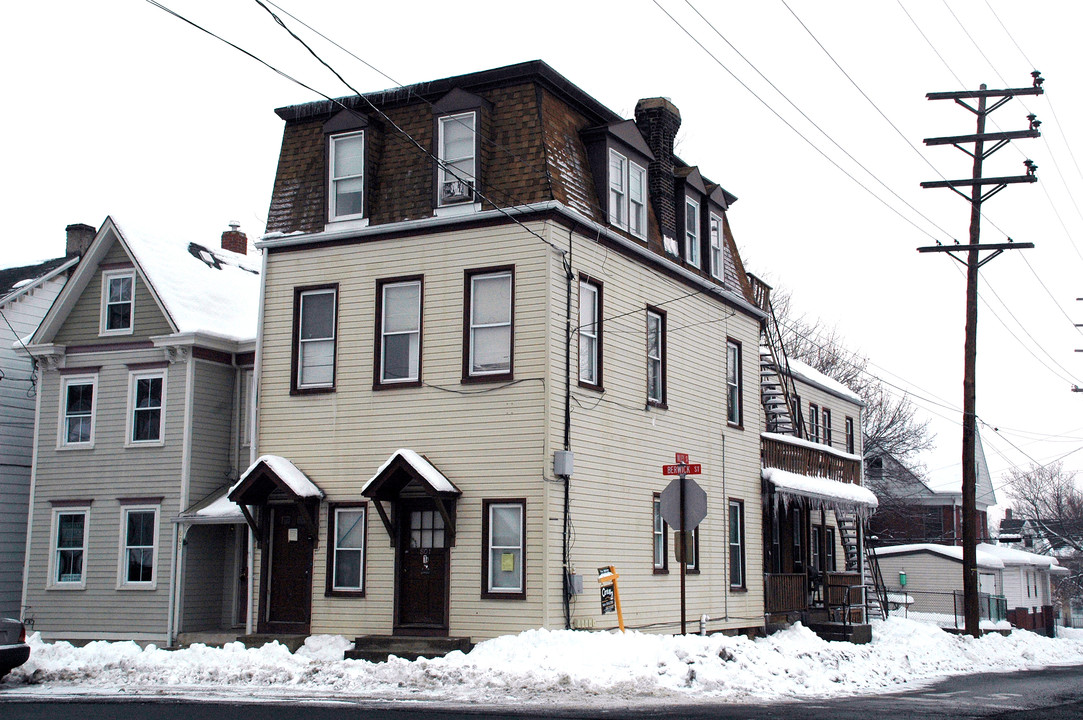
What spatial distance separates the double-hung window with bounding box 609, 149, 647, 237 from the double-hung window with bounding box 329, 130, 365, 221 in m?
4.79

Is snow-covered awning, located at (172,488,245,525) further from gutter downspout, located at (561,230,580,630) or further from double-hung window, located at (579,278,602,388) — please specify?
double-hung window, located at (579,278,602,388)

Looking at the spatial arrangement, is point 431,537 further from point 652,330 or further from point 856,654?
point 856,654

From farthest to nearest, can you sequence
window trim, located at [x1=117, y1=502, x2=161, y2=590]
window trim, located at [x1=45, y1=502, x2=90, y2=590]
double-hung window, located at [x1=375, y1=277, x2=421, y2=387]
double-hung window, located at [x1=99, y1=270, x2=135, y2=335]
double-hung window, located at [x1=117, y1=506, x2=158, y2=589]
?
double-hung window, located at [x1=99, y1=270, x2=135, y2=335], window trim, located at [x1=45, y1=502, x2=90, y2=590], double-hung window, located at [x1=117, y1=506, x2=158, y2=589], window trim, located at [x1=117, y1=502, x2=161, y2=590], double-hung window, located at [x1=375, y1=277, x2=421, y2=387]

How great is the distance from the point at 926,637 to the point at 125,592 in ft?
60.1

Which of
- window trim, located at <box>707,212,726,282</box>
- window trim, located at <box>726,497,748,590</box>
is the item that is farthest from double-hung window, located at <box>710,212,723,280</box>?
window trim, located at <box>726,497,748,590</box>

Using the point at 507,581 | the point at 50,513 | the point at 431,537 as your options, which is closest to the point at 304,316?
the point at 431,537

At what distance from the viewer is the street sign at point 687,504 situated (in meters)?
17.0

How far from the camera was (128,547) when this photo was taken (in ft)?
81.2

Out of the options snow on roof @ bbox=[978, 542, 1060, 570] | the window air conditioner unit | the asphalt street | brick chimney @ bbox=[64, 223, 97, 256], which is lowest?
the asphalt street

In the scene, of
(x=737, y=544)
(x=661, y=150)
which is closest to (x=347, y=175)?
(x=661, y=150)

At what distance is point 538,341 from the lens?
1983cm

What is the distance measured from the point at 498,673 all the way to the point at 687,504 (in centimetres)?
371

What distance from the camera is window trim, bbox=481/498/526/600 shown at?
63.4ft

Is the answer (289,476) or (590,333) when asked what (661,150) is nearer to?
(590,333)
